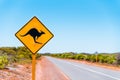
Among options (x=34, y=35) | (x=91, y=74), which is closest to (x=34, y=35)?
(x=34, y=35)

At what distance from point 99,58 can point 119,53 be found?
12.9 meters

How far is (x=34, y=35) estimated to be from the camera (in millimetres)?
10250

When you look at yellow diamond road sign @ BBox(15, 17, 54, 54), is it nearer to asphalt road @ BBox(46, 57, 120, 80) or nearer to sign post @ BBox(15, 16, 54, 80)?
sign post @ BBox(15, 16, 54, 80)

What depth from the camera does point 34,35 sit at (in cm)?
1025

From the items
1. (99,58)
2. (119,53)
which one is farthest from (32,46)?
(99,58)

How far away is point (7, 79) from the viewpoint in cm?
2014

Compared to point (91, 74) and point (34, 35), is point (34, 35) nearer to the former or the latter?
point (34, 35)

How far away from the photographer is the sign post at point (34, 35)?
10.1 metres

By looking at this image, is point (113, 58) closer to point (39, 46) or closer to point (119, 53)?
point (119, 53)

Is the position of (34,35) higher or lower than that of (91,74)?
higher

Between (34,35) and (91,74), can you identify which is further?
(91,74)

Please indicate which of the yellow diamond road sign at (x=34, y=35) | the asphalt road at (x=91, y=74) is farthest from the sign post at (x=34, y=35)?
the asphalt road at (x=91, y=74)

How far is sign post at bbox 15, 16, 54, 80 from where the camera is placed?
33.2 ft

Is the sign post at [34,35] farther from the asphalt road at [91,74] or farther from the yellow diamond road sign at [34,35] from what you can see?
the asphalt road at [91,74]
